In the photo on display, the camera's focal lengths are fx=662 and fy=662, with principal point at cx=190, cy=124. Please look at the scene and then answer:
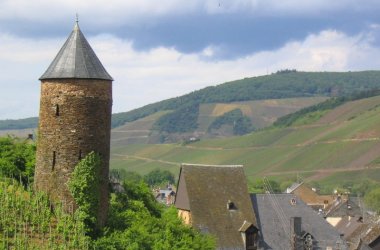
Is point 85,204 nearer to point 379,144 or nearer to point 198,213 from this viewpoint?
point 198,213

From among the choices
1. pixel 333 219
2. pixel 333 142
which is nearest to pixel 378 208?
pixel 333 219

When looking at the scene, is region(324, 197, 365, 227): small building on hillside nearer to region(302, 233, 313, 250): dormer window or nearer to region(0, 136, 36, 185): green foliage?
region(302, 233, 313, 250): dormer window

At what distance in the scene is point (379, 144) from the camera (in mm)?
164375

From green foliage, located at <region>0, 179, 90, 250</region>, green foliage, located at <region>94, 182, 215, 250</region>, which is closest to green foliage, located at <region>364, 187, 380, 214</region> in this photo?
green foliage, located at <region>94, 182, 215, 250</region>

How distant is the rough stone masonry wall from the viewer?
2745cm

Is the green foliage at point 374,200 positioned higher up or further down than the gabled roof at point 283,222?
further down

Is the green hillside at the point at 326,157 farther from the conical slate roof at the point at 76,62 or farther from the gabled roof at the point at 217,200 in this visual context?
the conical slate roof at the point at 76,62

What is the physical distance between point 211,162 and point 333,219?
105m

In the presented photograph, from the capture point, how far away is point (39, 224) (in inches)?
1081

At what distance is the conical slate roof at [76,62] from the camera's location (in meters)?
27.7

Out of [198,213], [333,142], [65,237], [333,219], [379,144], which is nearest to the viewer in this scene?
[65,237]

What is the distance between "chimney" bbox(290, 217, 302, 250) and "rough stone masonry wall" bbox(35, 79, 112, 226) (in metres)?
28.8

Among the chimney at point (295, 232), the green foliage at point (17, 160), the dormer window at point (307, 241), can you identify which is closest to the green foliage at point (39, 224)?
the green foliage at point (17, 160)

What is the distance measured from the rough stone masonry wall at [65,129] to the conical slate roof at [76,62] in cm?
26
